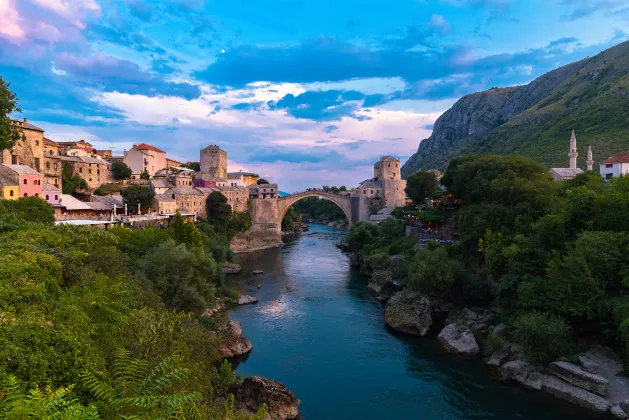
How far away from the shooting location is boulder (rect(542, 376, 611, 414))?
429 inches

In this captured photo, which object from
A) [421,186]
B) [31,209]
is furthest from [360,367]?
[421,186]

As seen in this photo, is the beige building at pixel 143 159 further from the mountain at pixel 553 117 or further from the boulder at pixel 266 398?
the mountain at pixel 553 117

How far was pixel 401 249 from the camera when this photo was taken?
28734mm

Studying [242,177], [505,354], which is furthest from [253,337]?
[242,177]

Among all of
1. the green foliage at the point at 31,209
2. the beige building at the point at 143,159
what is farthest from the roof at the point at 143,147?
the green foliage at the point at 31,209

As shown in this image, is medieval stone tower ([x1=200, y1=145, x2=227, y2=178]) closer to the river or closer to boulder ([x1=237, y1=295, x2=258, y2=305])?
the river

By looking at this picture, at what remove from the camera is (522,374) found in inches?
499

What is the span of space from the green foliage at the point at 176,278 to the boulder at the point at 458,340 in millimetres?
9988

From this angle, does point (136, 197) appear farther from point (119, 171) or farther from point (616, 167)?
point (616, 167)

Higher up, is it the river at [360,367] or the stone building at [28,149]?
the stone building at [28,149]

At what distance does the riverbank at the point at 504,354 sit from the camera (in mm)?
11297

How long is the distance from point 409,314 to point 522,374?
19.0ft

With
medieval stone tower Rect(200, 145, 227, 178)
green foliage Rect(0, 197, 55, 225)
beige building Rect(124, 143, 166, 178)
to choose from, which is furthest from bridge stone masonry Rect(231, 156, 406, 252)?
green foliage Rect(0, 197, 55, 225)

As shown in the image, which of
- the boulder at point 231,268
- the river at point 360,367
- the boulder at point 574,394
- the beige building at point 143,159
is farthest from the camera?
the beige building at point 143,159
